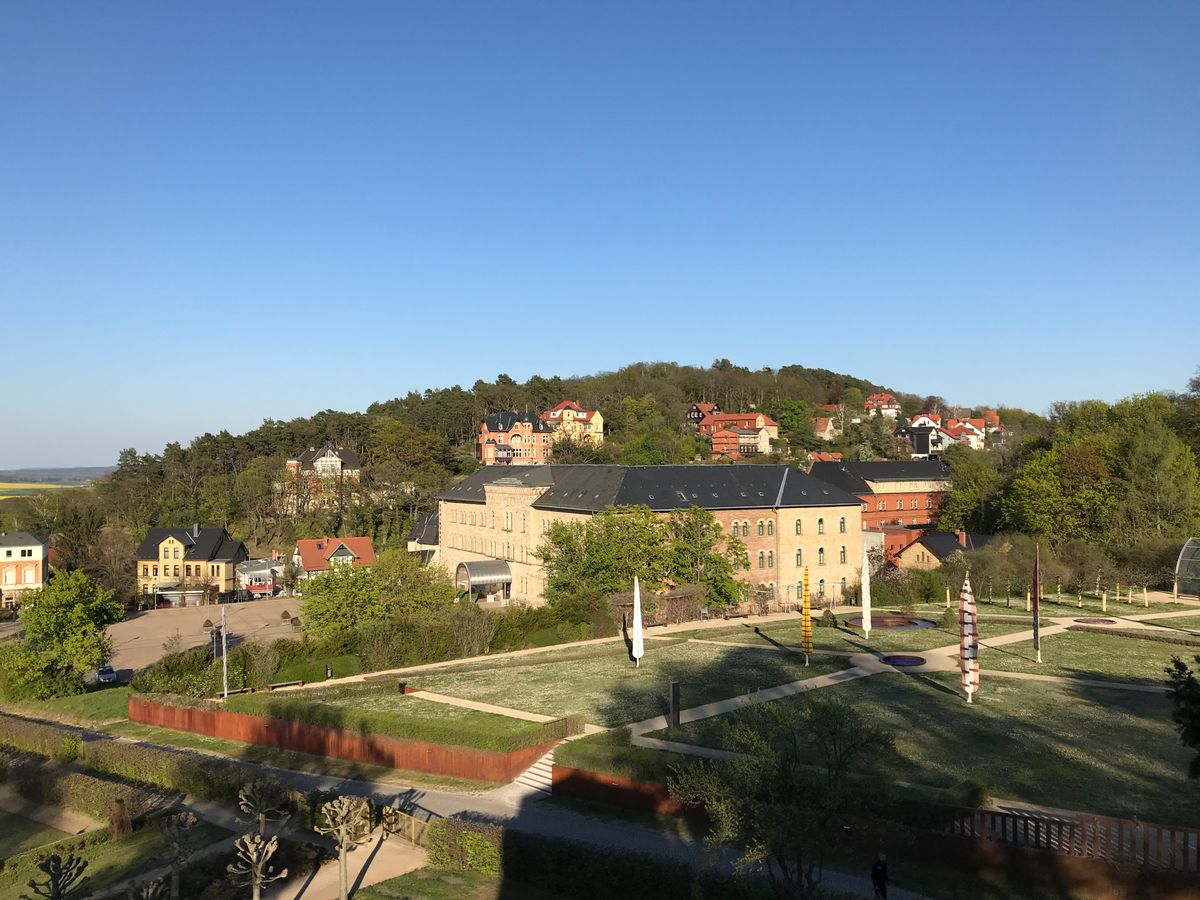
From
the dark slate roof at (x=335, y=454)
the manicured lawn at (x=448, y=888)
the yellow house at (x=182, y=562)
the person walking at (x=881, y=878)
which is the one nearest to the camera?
the person walking at (x=881, y=878)

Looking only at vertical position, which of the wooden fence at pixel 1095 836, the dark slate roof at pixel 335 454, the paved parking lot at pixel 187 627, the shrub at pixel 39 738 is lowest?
the paved parking lot at pixel 187 627

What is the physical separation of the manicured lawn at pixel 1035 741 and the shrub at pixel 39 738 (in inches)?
839

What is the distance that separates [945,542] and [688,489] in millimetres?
23739

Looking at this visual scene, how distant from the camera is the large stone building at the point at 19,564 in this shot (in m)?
81.8

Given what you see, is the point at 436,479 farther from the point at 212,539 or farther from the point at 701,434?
the point at 701,434

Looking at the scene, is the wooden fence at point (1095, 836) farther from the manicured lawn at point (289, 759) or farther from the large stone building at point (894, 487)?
the large stone building at point (894, 487)

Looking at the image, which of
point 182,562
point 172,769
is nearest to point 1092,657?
point 172,769

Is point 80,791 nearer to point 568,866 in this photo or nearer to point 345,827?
point 345,827

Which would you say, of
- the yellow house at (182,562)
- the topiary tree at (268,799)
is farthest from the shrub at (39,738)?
the yellow house at (182,562)

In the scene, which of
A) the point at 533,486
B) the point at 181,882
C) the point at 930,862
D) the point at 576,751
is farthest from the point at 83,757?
the point at 533,486

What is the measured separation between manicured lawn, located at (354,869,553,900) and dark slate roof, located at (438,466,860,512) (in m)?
38.1

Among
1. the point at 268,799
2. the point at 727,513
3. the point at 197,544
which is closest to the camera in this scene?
the point at 268,799

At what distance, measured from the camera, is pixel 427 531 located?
93375 millimetres

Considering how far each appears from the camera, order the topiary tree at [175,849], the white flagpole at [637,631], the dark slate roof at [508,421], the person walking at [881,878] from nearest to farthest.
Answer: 1. the person walking at [881,878]
2. the topiary tree at [175,849]
3. the white flagpole at [637,631]
4. the dark slate roof at [508,421]
